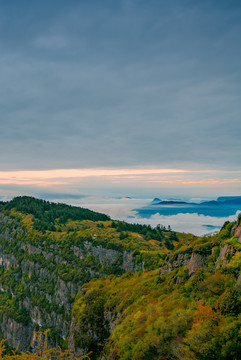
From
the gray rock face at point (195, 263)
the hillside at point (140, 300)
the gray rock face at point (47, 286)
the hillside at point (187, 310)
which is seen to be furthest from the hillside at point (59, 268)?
the gray rock face at point (195, 263)

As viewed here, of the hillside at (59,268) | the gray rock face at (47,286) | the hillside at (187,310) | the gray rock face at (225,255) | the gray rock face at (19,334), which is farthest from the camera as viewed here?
the gray rock face at (19,334)

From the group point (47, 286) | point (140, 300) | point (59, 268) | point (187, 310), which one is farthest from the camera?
point (47, 286)

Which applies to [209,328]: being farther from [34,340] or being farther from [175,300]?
[34,340]

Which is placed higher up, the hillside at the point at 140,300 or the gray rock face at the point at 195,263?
the gray rock face at the point at 195,263

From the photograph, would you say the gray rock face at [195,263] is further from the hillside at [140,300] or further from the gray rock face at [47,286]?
the gray rock face at [47,286]

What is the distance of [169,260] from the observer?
2365 inches

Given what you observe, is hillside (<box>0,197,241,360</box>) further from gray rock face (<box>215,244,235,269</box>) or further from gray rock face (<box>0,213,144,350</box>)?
gray rock face (<box>0,213,144,350</box>)

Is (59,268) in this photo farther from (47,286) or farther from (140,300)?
(140,300)

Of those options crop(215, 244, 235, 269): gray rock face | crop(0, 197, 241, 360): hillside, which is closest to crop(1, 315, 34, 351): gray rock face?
crop(0, 197, 241, 360): hillside

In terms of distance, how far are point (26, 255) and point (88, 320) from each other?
13298cm

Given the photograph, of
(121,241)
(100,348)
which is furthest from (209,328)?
(121,241)

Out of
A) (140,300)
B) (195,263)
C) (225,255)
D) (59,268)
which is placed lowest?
(59,268)

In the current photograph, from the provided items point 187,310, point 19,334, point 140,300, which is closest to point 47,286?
point 19,334

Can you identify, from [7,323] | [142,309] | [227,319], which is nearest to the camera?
[227,319]
